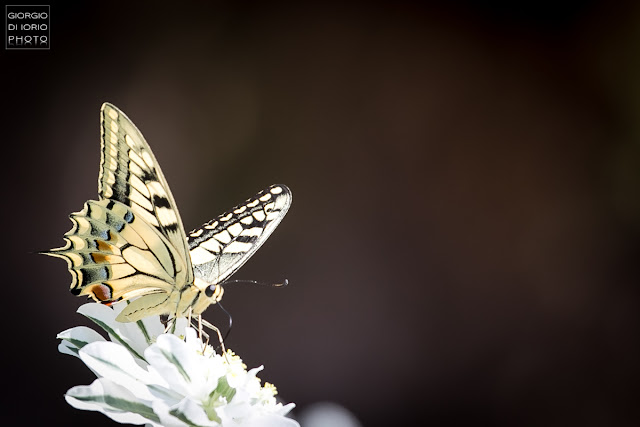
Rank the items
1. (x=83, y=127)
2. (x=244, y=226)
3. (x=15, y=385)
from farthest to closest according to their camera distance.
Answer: (x=83, y=127) → (x=15, y=385) → (x=244, y=226)

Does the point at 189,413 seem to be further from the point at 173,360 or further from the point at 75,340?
the point at 75,340

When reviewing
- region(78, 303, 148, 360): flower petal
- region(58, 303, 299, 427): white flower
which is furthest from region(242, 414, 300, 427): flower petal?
region(78, 303, 148, 360): flower petal

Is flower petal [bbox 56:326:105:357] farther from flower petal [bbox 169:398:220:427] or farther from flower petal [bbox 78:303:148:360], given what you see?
flower petal [bbox 169:398:220:427]

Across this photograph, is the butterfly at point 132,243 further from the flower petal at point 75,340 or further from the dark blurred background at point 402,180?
the dark blurred background at point 402,180

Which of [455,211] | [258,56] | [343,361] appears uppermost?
[258,56]

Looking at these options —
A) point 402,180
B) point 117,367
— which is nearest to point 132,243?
point 117,367

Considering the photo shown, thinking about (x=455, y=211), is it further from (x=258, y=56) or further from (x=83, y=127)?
(x=83, y=127)

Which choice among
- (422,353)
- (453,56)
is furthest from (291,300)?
(453,56)
